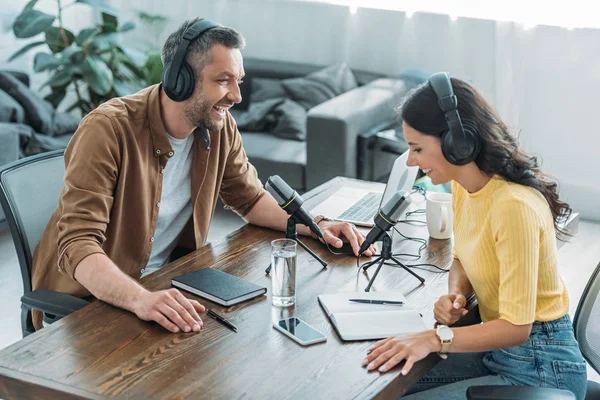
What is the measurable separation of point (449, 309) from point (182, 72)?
92 cm

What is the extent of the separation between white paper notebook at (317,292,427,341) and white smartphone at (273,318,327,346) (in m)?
0.05

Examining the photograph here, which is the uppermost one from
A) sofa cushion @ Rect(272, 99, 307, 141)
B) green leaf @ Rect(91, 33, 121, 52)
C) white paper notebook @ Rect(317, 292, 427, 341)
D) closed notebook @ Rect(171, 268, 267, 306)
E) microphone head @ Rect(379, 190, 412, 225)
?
microphone head @ Rect(379, 190, 412, 225)

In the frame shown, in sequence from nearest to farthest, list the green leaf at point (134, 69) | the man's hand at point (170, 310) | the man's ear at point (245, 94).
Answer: the man's hand at point (170, 310)
the man's ear at point (245, 94)
the green leaf at point (134, 69)

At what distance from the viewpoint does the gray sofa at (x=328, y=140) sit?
4.05m

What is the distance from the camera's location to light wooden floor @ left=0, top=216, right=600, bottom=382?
3.25m

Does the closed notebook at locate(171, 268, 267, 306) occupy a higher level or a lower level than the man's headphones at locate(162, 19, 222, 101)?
lower

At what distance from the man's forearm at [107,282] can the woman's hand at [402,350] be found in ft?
1.72

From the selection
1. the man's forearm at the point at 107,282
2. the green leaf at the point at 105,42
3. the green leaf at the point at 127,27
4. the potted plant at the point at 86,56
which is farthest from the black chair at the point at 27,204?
the green leaf at the point at 127,27

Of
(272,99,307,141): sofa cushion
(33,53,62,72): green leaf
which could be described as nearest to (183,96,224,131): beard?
(272,99,307,141): sofa cushion

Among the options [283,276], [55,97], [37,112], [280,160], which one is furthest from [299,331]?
[55,97]

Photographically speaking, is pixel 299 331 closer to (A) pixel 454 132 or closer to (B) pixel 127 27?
(A) pixel 454 132

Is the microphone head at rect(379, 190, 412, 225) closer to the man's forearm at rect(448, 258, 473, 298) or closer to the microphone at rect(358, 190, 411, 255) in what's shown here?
the microphone at rect(358, 190, 411, 255)

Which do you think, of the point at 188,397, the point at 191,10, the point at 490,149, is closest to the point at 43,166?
the point at 188,397

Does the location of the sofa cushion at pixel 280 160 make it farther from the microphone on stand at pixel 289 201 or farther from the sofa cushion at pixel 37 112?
the microphone on stand at pixel 289 201
